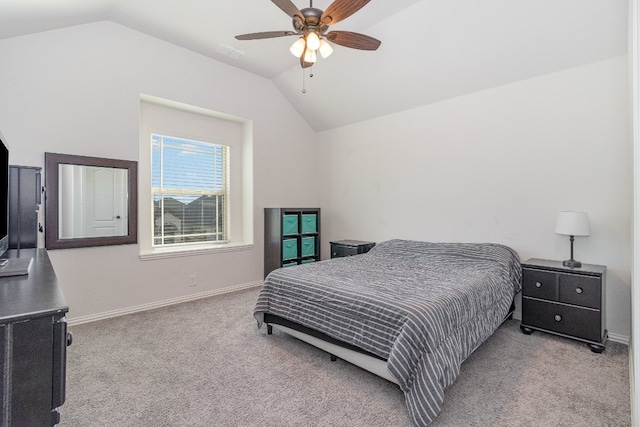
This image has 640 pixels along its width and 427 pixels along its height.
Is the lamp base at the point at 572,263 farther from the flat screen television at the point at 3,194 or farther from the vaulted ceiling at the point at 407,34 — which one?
the flat screen television at the point at 3,194

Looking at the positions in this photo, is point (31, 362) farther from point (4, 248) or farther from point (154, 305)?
point (154, 305)

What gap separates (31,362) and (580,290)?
3511 millimetres

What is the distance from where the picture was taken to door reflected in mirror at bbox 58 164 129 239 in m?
3.16

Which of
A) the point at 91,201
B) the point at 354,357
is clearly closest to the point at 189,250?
the point at 91,201

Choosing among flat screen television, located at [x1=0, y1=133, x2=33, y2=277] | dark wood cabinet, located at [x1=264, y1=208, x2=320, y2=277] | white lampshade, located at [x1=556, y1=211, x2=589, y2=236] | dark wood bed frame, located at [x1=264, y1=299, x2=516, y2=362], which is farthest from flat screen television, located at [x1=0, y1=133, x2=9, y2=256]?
white lampshade, located at [x1=556, y1=211, x2=589, y2=236]

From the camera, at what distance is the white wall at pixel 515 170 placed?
110 inches

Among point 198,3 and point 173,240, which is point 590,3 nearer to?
point 198,3

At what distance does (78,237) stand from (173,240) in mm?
1168

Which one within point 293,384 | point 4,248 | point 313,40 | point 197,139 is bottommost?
point 293,384

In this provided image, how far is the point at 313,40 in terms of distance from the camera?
2.42 m

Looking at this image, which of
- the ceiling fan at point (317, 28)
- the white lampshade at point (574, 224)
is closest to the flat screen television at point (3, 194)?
the ceiling fan at point (317, 28)

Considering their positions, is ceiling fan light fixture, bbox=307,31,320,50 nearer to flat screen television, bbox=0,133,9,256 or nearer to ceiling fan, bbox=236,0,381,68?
ceiling fan, bbox=236,0,381,68

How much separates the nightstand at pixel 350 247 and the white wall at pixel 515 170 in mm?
246

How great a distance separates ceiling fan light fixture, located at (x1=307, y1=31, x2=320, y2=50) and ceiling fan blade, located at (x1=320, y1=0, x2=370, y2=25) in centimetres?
11
